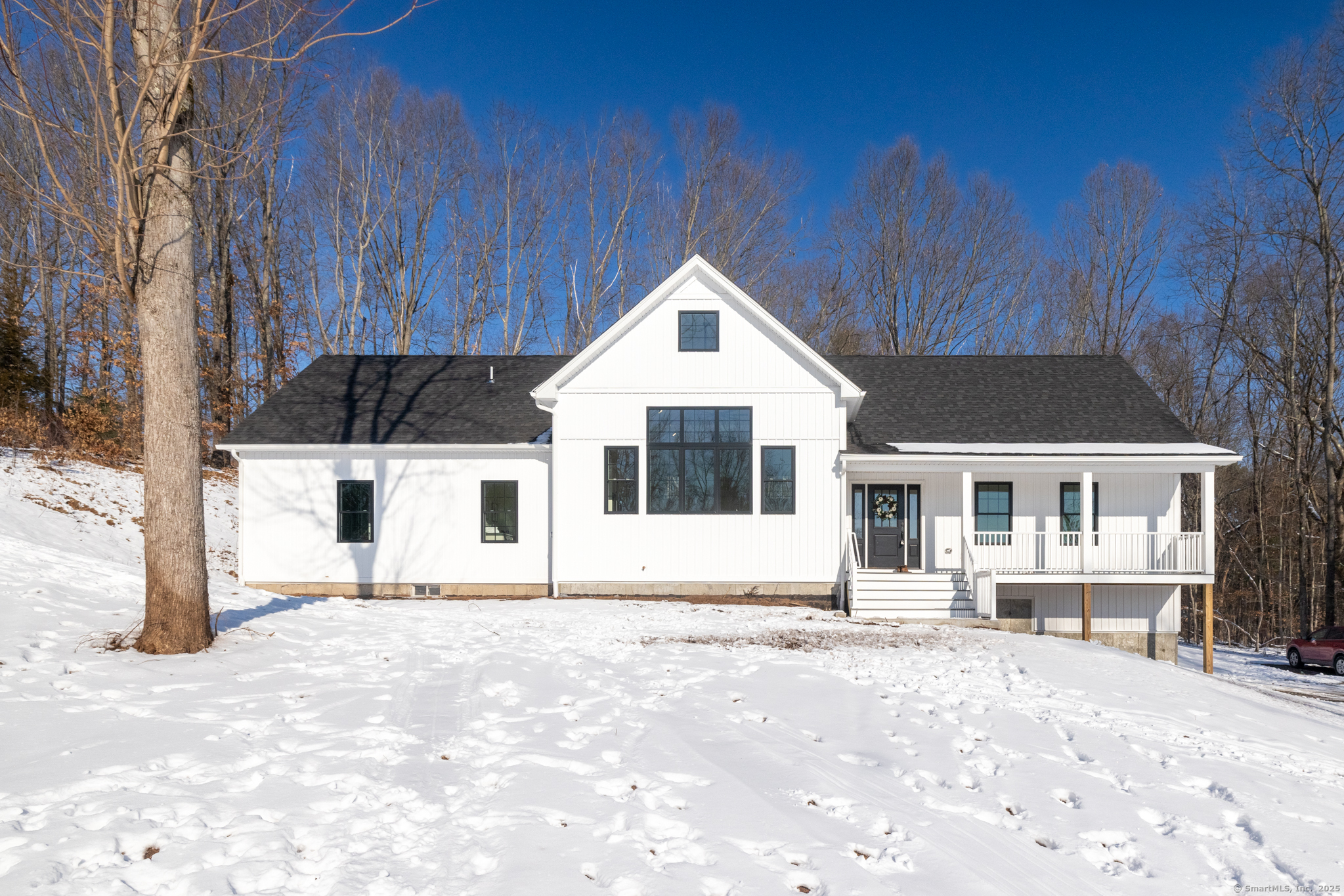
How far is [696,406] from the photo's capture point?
14.8m

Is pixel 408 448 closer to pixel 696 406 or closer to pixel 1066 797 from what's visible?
pixel 696 406

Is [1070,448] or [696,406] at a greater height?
[696,406]

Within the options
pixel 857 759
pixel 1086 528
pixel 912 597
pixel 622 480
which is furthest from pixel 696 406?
pixel 857 759

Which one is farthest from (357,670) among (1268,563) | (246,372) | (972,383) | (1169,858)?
(1268,563)

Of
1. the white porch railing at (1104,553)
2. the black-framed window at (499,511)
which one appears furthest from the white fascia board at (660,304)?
the white porch railing at (1104,553)

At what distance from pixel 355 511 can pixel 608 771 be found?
41.3 feet

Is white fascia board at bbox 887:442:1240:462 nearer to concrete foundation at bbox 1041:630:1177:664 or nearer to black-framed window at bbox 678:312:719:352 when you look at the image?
concrete foundation at bbox 1041:630:1177:664

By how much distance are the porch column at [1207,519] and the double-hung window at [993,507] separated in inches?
133

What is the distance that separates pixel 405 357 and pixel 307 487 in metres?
4.74

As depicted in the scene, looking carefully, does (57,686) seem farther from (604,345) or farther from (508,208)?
(508,208)

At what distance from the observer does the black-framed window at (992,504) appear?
16047mm

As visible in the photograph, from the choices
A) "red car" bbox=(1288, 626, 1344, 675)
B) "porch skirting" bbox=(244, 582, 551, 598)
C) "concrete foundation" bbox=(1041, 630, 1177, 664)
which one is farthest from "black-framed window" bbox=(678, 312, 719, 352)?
"red car" bbox=(1288, 626, 1344, 675)

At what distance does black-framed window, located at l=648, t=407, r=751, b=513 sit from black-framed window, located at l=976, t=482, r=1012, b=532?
5.31m

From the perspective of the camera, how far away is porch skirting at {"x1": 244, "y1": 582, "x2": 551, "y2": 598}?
603 inches
